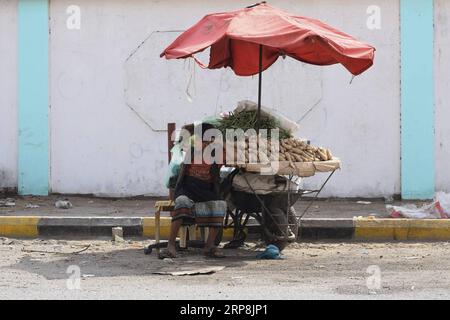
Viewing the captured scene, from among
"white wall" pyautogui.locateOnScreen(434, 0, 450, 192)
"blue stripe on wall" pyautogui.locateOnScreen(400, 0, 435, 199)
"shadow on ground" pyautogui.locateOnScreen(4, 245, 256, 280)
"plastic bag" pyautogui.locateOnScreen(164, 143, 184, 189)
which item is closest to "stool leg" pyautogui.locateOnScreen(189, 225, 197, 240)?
"shadow on ground" pyautogui.locateOnScreen(4, 245, 256, 280)

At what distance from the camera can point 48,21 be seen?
12672 mm

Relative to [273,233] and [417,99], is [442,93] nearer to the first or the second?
[417,99]

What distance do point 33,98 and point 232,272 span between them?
228 inches

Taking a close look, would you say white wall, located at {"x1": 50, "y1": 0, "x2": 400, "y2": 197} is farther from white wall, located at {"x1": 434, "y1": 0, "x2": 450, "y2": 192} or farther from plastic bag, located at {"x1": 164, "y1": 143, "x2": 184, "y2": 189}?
plastic bag, located at {"x1": 164, "y1": 143, "x2": 184, "y2": 189}

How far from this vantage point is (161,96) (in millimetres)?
12586

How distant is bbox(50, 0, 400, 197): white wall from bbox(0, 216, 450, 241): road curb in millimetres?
2233

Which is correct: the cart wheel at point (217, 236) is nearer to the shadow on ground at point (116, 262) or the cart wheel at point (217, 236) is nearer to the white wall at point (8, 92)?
the shadow on ground at point (116, 262)

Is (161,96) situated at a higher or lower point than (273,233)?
higher

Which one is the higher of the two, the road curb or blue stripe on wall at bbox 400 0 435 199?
blue stripe on wall at bbox 400 0 435 199

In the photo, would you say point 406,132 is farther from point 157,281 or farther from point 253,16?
point 157,281

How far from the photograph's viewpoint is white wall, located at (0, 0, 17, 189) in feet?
41.7

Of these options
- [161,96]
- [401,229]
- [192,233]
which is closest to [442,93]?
[401,229]

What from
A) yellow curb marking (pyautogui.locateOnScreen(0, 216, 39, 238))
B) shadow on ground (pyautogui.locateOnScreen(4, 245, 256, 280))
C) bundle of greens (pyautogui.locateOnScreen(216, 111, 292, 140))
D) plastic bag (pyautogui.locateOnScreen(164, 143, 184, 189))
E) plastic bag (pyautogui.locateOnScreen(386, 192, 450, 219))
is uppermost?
bundle of greens (pyautogui.locateOnScreen(216, 111, 292, 140))
